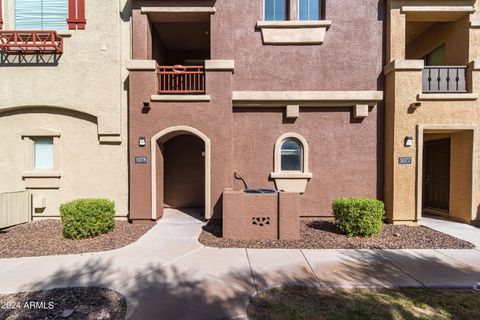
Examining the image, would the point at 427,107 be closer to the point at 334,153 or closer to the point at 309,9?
the point at 334,153

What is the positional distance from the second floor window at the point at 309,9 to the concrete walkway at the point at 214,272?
26.1 ft

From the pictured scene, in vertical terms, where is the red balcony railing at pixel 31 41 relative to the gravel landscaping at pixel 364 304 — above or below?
above

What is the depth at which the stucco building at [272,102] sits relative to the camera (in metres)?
7.88

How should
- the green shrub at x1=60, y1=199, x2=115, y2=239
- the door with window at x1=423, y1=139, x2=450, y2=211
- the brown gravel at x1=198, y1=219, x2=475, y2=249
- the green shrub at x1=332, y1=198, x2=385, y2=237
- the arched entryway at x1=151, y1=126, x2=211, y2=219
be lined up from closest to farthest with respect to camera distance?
1. the brown gravel at x1=198, y1=219, x2=475, y2=249
2. the green shrub at x1=60, y1=199, x2=115, y2=239
3. the green shrub at x1=332, y1=198, x2=385, y2=237
4. the door with window at x1=423, y1=139, x2=450, y2=211
5. the arched entryway at x1=151, y1=126, x2=211, y2=219

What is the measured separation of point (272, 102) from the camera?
323 inches

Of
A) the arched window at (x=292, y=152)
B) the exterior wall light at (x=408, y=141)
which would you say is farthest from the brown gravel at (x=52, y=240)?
the exterior wall light at (x=408, y=141)

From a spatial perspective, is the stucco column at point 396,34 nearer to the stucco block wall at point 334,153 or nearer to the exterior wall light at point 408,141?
the stucco block wall at point 334,153

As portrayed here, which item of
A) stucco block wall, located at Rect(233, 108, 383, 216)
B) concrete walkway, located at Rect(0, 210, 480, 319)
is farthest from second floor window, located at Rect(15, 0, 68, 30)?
concrete walkway, located at Rect(0, 210, 480, 319)

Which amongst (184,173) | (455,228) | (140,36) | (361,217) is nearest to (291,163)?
(361,217)

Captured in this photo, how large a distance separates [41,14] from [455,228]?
51.2 ft

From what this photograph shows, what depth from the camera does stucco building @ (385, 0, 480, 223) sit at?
775cm

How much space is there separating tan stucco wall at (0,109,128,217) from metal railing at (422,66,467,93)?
10.8 metres

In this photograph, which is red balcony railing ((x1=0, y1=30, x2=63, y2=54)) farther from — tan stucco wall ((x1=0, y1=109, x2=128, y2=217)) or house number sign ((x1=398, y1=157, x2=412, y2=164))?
house number sign ((x1=398, y1=157, x2=412, y2=164))

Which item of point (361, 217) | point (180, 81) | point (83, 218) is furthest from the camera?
point (180, 81)
